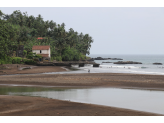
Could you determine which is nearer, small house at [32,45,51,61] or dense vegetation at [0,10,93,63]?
dense vegetation at [0,10,93,63]

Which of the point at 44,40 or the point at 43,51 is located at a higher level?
the point at 44,40

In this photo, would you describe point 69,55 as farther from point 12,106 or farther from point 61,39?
point 12,106

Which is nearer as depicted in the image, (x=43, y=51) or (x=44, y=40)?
(x=43, y=51)

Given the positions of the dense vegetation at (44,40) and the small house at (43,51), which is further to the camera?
the small house at (43,51)

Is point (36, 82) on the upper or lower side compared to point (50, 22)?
lower

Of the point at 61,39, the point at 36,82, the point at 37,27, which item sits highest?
the point at 37,27

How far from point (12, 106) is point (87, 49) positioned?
110 meters

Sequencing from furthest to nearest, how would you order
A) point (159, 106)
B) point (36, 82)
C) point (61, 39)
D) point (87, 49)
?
point (87, 49) → point (61, 39) → point (36, 82) → point (159, 106)

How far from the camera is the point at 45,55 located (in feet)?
242
